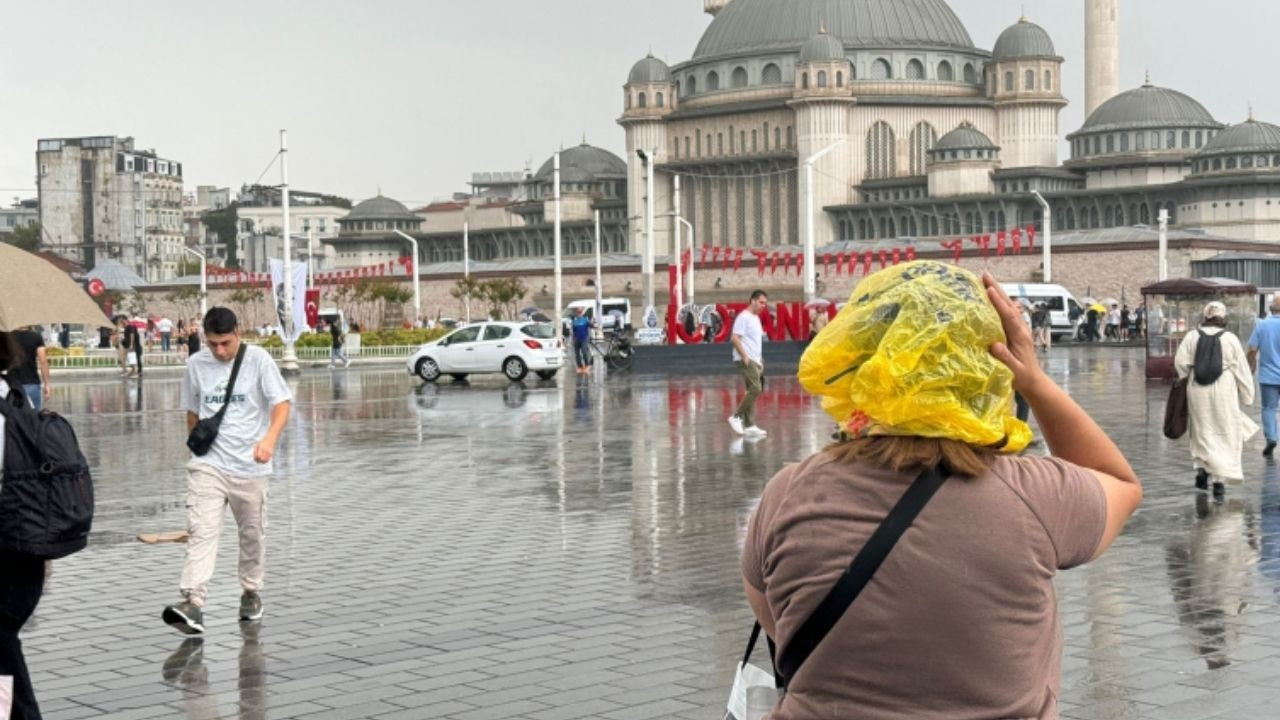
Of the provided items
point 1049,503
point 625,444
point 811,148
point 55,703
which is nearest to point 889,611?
point 1049,503

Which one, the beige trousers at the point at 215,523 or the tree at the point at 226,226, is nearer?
the beige trousers at the point at 215,523

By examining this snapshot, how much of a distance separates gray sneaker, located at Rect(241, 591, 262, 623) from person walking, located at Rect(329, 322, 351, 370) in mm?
34223

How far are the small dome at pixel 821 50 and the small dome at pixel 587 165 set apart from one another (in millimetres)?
19331

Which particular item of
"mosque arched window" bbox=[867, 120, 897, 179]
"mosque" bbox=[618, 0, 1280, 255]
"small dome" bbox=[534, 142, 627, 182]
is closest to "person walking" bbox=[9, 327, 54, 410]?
"mosque" bbox=[618, 0, 1280, 255]

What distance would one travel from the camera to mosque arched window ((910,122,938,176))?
309 ft

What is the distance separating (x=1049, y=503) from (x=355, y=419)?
20655 mm

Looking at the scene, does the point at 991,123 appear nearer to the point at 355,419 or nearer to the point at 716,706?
the point at 355,419

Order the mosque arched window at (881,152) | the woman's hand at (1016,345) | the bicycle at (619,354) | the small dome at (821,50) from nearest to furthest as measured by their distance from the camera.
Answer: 1. the woman's hand at (1016,345)
2. the bicycle at (619,354)
3. the small dome at (821,50)
4. the mosque arched window at (881,152)

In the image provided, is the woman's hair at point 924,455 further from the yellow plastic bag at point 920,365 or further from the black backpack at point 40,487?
the black backpack at point 40,487

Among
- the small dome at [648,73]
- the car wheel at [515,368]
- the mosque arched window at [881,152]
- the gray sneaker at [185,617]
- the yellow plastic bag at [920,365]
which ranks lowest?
the gray sneaker at [185,617]

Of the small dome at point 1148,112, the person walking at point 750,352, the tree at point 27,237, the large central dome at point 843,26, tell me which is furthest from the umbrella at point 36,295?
the tree at point 27,237

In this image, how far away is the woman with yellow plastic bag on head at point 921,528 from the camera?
3008 mm

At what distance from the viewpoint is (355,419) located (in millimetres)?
23312

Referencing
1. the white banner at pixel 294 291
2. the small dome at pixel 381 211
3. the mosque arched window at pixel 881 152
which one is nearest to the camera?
the white banner at pixel 294 291
